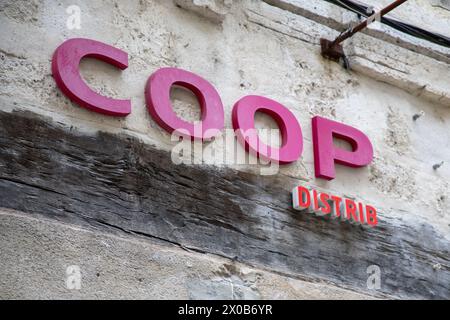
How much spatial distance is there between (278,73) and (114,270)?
1767 mm

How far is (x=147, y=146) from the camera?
13.1 feet

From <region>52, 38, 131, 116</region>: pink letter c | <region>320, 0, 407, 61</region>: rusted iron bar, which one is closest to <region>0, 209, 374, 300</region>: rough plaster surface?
<region>52, 38, 131, 116</region>: pink letter c

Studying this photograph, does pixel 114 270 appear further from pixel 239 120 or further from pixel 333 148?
pixel 333 148

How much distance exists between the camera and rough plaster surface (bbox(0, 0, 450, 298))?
392 centimetres

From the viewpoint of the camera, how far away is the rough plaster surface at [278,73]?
392 centimetres

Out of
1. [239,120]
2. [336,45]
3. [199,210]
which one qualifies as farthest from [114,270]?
[336,45]

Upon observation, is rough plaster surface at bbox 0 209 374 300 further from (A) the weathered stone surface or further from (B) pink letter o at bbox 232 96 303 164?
(B) pink letter o at bbox 232 96 303 164

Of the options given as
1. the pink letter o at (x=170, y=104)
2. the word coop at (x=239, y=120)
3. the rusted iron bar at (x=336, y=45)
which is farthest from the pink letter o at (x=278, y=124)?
the rusted iron bar at (x=336, y=45)

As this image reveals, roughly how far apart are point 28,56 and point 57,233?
0.97 m

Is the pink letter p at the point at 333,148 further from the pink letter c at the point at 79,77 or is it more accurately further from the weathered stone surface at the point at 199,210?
the pink letter c at the point at 79,77

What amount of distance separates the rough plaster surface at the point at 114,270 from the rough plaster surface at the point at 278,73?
2.02 ft

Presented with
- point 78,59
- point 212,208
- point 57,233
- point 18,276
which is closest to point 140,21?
point 78,59

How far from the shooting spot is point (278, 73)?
4.70 metres
